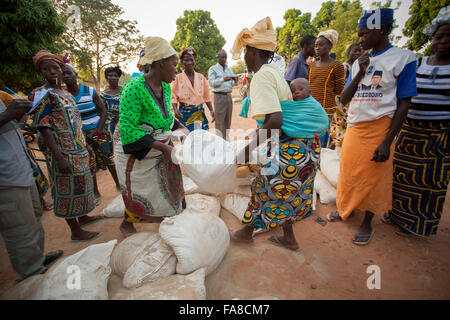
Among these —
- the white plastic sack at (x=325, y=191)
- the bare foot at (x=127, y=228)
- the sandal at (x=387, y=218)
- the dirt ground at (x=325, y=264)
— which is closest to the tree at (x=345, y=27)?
the white plastic sack at (x=325, y=191)

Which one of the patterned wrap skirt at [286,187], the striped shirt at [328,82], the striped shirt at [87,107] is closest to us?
the patterned wrap skirt at [286,187]

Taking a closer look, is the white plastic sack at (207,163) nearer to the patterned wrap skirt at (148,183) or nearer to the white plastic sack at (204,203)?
the patterned wrap skirt at (148,183)

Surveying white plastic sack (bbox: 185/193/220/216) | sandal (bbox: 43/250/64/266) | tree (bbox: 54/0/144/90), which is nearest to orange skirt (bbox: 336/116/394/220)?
white plastic sack (bbox: 185/193/220/216)

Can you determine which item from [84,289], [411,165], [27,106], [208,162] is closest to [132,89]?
[27,106]

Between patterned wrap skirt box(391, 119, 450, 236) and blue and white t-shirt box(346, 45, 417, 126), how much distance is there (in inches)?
17.1

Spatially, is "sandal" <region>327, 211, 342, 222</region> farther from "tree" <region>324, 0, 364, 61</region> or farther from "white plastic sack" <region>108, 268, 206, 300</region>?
"tree" <region>324, 0, 364, 61</region>

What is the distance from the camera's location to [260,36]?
157 centimetres

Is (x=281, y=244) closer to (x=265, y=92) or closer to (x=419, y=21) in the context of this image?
(x=265, y=92)

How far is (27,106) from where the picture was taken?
1.52 m

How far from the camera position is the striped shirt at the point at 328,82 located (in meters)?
3.29

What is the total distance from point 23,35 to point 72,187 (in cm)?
738

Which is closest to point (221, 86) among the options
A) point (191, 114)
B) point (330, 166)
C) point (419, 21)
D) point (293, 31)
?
point (191, 114)

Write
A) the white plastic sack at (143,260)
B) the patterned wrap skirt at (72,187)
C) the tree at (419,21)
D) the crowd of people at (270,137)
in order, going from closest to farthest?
the white plastic sack at (143,260) → the crowd of people at (270,137) → the patterned wrap skirt at (72,187) → the tree at (419,21)

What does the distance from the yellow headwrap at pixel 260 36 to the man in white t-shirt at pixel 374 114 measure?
946 mm
